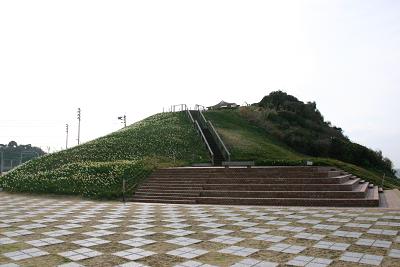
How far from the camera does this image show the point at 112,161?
92.0ft

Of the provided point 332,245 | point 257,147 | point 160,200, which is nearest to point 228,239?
point 332,245

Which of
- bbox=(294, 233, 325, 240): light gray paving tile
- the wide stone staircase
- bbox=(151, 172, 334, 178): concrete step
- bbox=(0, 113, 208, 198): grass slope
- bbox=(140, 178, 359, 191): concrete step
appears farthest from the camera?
bbox=(0, 113, 208, 198): grass slope

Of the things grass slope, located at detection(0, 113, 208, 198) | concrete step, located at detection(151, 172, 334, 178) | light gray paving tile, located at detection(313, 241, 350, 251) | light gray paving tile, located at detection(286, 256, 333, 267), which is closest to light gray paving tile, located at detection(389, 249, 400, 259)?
light gray paving tile, located at detection(313, 241, 350, 251)

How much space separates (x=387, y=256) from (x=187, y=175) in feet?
47.8

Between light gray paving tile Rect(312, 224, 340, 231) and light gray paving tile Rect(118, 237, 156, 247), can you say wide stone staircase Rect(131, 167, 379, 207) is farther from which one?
light gray paving tile Rect(118, 237, 156, 247)

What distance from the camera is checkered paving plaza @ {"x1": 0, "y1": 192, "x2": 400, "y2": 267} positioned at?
21.5 feet

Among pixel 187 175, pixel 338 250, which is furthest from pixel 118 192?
pixel 338 250

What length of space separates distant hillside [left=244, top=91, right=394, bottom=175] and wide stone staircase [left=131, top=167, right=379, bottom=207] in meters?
20.3

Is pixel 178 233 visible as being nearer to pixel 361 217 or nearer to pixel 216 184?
pixel 361 217

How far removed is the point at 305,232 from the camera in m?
8.94

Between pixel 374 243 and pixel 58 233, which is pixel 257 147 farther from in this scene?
pixel 58 233

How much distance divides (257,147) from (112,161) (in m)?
12.9

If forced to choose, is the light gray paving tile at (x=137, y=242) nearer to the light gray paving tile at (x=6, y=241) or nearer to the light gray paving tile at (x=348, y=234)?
the light gray paving tile at (x=6, y=241)

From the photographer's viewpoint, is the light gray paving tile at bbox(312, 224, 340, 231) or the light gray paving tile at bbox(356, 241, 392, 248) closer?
the light gray paving tile at bbox(356, 241, 392, 248)
